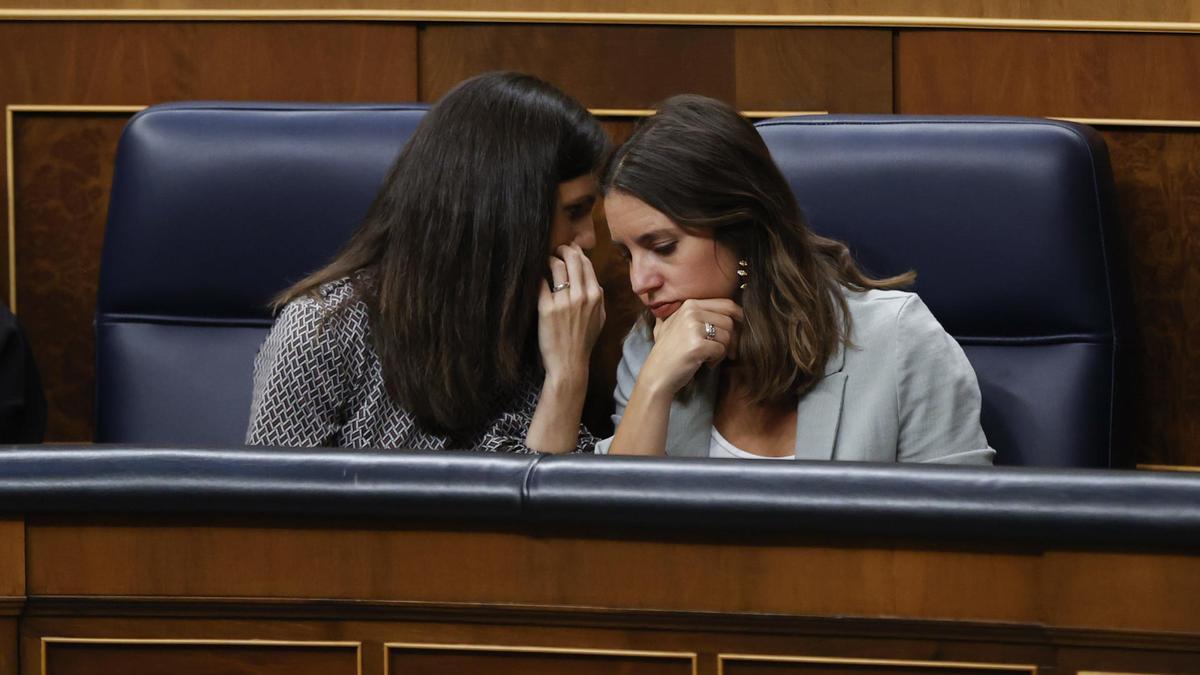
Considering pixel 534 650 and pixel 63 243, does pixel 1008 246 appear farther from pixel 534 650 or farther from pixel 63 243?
pixel 63 243

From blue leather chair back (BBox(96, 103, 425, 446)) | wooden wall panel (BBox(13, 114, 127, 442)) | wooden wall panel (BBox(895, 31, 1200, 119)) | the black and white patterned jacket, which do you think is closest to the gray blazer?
the black and white patterned jacket

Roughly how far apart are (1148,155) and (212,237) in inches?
41.8

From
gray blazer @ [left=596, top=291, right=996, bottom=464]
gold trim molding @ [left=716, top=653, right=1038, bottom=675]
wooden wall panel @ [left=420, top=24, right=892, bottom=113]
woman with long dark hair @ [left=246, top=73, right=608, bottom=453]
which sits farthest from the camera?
wooden wall panel @ [left=420, top=24, right=892, bottom=113]

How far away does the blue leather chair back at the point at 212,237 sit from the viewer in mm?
1522

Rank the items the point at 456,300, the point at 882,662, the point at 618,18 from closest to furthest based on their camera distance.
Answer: the point at 882,662 → the point at 456,300 → the point at 618,18

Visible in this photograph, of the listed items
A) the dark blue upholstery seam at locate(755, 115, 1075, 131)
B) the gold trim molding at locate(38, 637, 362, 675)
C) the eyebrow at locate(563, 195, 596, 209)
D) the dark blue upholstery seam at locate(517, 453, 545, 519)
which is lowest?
the gold trim molding at locate(38, 637, 362, 675)

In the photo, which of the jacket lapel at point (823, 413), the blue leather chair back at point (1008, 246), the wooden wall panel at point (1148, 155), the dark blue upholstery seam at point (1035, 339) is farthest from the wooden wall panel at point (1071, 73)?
the jacket lapel at point (823, 413)

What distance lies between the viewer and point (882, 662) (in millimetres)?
753

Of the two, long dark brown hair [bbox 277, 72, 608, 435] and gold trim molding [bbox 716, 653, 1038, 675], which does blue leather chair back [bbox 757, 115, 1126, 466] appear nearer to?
long dark brown hair [bbox 277, 72, 608, 435]

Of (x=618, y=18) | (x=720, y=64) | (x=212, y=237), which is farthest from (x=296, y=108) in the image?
(x=720, y=64)

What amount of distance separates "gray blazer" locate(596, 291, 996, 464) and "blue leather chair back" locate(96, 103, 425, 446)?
1.78ft

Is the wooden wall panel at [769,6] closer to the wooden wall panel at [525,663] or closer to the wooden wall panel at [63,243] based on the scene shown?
the wooden wall panel at [63,243]

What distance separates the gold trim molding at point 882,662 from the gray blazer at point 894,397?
1.80ft

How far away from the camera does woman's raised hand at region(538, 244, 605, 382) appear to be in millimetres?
1425
